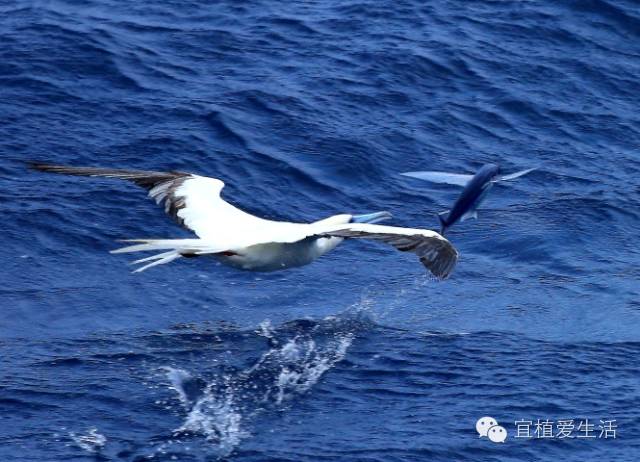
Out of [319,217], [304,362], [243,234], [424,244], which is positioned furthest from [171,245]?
[319,217]

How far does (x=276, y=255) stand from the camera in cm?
888

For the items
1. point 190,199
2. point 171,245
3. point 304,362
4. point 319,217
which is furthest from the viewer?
point 319,217

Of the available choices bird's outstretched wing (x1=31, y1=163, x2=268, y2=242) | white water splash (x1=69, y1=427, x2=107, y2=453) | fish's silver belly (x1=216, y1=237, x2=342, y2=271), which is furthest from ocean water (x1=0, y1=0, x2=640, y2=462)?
bird's outstretched wing (x1=31, y1=163, x2=268, y2=242)

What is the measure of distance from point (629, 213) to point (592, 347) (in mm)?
3456

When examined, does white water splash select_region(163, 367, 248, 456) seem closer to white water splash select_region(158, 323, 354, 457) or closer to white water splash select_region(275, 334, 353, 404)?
white water splash select_region(158, 323, 354, 457)

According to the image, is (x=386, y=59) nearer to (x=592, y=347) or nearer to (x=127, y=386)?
(x=592, y=347)

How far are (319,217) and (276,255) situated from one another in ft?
12.5

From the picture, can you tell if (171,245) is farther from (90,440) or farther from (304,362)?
(304,362)

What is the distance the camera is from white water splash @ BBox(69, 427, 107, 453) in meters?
8.24

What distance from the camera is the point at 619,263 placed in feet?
41.1

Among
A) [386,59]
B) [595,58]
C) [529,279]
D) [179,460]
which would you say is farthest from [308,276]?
[595,58]

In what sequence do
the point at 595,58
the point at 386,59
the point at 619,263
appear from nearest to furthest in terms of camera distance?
the point at 619,263 < the point at 386,59 < the point at 595,58

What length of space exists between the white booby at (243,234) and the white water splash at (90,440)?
1026 mm

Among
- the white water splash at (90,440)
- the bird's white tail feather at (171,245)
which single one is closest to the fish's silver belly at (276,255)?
the bird's white tail feather at (171,245)
